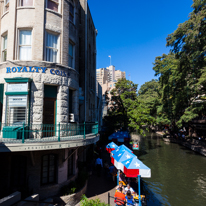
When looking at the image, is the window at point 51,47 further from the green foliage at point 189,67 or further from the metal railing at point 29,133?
the green foliage at point 189,67

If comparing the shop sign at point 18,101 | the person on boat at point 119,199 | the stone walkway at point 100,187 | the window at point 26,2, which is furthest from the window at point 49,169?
the window at point 26,2

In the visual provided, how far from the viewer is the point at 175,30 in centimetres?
2680

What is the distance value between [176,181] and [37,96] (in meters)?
13.9

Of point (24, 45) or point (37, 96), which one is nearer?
point (37, 96)

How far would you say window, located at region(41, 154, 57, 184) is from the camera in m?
9.75

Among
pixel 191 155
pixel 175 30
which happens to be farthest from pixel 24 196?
pixel 175 30

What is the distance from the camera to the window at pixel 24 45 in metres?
10.4

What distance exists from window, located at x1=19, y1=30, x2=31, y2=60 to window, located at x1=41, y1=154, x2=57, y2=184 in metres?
6.24

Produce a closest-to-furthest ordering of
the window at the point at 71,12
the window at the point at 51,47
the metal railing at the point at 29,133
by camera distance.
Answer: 1. the metal railing at the point at 29,133
2. the window at the point at 51,47
3. the window at the point at 71,12

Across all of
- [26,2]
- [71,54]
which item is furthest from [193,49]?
[26,2]

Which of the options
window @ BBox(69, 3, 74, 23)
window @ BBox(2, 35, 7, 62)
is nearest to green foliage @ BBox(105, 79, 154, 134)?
window @ BBox(69, 3, 74, 23)

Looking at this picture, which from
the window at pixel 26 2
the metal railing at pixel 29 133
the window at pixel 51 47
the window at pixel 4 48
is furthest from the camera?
the window at pixel 4 48

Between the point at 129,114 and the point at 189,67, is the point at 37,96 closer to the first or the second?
the point at 129,114

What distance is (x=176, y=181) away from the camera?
15055mm
